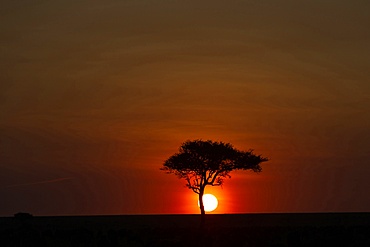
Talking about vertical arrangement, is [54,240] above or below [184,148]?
below

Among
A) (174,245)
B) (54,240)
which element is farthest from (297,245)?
(54,240)

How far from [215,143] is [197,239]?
30.5 m

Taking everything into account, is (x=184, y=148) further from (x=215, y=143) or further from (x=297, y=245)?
(x=297, y=245)

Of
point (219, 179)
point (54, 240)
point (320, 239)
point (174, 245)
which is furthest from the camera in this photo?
point (219, 179)

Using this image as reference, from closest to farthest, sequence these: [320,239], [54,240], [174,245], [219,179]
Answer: [174,245]
[320,239]
[54,240]
[219,179]

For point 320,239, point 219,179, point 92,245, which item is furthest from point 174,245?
point 219,179

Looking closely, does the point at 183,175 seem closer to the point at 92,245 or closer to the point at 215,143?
the point at 215,143

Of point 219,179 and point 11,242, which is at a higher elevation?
point 219,179

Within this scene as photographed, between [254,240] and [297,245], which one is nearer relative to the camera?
[297,245]

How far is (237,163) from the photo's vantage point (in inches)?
3659

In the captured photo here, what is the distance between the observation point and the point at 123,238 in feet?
216

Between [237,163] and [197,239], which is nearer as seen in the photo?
[197,239]

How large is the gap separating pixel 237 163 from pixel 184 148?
6.25 meters

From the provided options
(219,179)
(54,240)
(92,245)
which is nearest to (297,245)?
(92,245)
